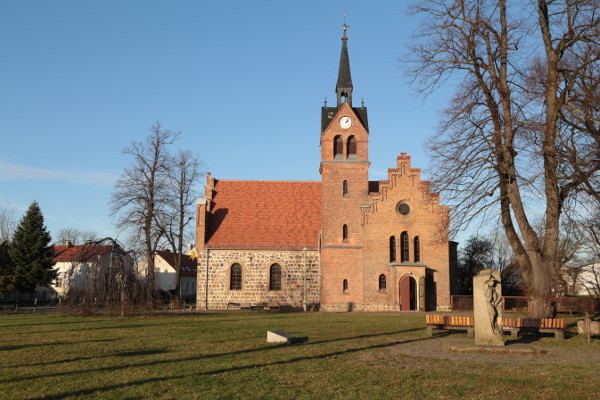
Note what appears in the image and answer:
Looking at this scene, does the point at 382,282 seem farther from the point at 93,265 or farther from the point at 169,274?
the point at 169,274

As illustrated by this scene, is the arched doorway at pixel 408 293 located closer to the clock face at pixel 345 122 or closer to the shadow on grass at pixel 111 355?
the clock face at pixel 345 122

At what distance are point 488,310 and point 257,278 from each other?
76.6 feet

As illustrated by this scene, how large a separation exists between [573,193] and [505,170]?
2405 millimetres

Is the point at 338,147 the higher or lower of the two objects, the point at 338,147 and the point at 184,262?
the higher

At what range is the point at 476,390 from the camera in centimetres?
900

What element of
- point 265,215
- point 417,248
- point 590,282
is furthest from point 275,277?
point 590,282

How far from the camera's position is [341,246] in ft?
116

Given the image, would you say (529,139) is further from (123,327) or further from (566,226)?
(123,327)

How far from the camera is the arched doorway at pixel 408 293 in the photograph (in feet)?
113

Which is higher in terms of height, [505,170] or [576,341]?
[505,170]

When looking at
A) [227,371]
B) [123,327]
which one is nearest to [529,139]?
[227,371]

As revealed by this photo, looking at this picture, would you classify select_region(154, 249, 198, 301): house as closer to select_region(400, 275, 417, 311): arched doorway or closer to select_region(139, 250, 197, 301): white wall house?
select_region(139, 250, 197, 301): white wall house

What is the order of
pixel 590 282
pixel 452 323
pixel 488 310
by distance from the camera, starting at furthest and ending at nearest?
pixel 590 282 < pixel 452 323 < pixel 488 310

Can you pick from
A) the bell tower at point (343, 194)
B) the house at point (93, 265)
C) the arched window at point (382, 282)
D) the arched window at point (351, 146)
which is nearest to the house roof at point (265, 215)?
the bell tower at point (343, 194)
